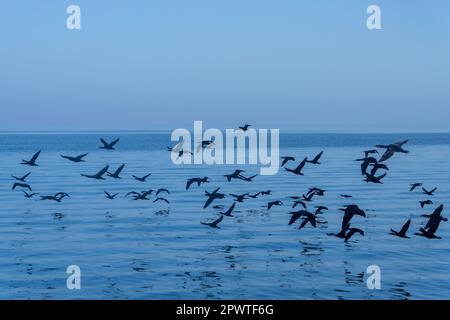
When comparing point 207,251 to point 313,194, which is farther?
point 313,194

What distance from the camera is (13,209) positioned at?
4466 centimetres

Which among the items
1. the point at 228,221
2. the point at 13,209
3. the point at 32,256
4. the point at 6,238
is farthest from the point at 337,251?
the point at 13,209

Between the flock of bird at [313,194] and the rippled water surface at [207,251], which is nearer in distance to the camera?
the rippled water surface at [207,251]

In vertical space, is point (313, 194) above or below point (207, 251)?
above

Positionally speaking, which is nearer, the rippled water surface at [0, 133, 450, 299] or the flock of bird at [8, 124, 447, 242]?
the rippled water surface at [0, 133, 450, 299]

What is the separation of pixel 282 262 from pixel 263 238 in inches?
211

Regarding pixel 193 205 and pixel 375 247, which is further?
pixel 193 205
